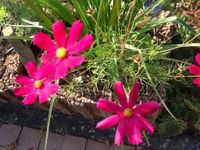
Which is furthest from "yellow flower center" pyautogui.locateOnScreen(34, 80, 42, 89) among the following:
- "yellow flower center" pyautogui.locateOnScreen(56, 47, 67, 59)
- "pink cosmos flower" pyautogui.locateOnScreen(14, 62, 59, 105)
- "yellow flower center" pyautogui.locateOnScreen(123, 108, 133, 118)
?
"yellow flower center" pyautogui.locateOnScreen(123, 108, 133, 118)

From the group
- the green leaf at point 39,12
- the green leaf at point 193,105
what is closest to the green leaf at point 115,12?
the green leaf at point 39,12

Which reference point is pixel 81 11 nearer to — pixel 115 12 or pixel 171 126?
pixel 115 12

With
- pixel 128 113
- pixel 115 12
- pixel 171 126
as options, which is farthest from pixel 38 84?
pixel 171 126

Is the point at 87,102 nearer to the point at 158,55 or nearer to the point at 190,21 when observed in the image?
the point at 158,55

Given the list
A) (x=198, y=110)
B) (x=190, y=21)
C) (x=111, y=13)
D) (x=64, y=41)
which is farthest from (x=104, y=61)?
(x=198, y=110)

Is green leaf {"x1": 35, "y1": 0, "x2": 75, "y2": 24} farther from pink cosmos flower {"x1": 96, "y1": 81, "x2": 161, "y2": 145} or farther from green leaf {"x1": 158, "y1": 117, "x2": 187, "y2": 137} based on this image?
green leaf {"x1": 158, "y1": 117, "x2": 187, "y2": 137}
